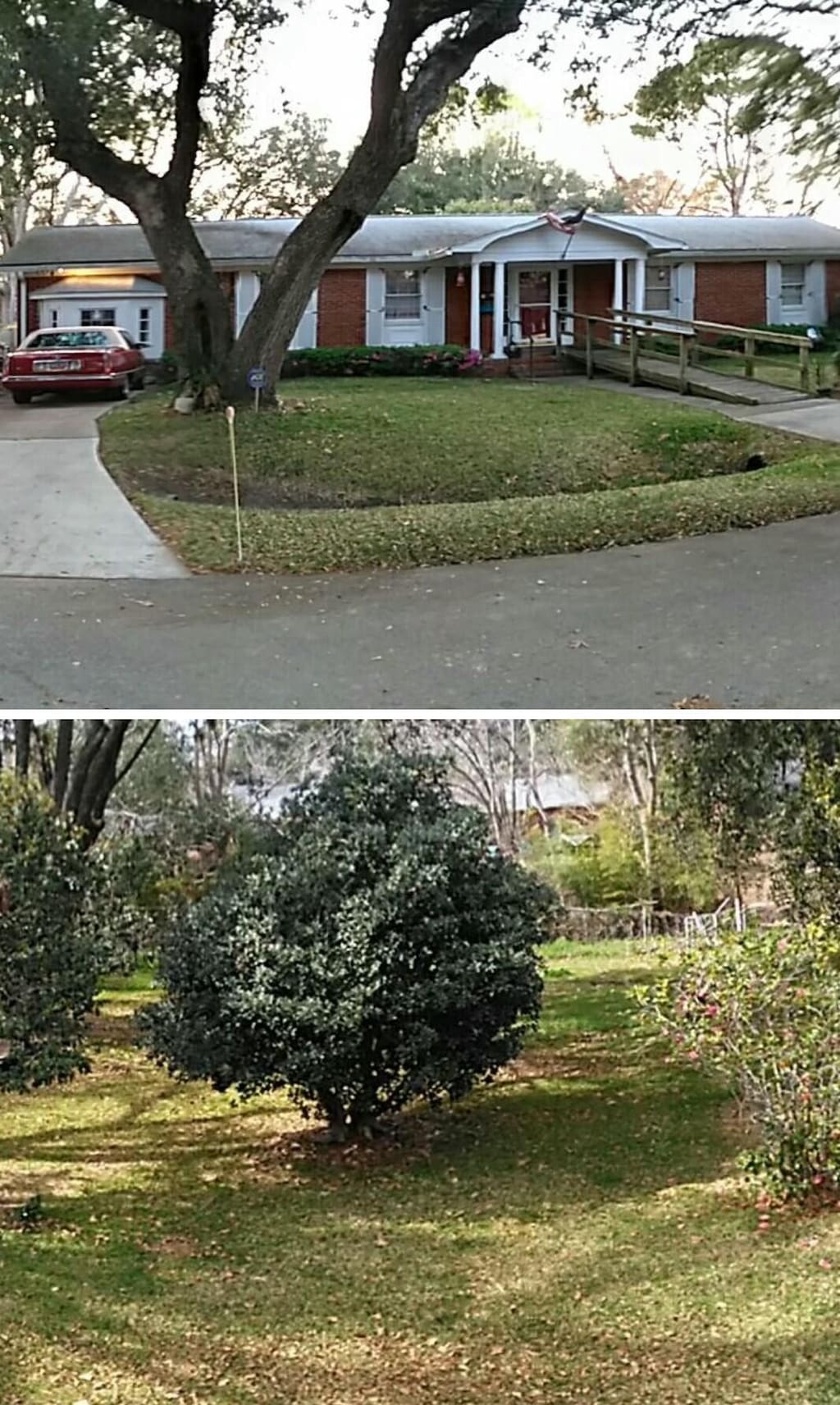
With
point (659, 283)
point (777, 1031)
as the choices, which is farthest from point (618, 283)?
point (777, 1031)

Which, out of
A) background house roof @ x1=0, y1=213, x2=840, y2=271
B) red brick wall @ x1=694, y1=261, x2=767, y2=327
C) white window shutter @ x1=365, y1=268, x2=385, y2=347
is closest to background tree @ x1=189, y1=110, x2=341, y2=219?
background house roof @ x1=0, y1=213, x2=840, y2=271

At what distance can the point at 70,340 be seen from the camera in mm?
15609

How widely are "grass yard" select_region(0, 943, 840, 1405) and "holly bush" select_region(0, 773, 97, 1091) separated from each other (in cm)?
69

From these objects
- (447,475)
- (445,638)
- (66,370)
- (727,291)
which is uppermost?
(727,291)

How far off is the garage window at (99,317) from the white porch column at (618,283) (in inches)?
236

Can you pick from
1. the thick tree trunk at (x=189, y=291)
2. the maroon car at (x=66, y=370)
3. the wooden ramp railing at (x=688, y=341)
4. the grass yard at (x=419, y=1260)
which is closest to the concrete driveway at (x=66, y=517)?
the thick tree trunk at (x=189, y=291)

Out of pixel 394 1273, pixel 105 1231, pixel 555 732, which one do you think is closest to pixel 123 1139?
pixel 105 1231

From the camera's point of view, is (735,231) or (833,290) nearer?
(735,231)

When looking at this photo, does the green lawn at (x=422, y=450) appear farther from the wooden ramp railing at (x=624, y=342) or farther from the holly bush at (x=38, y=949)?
the holly bush at (x=38, y=949)

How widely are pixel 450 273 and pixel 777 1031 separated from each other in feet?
43.5

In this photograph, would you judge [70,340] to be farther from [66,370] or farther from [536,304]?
[536,304]

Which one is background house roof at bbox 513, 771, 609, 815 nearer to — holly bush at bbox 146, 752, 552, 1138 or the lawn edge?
the lawn edge

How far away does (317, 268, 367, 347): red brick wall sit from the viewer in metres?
17.8

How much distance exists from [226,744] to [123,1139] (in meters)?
7.17
